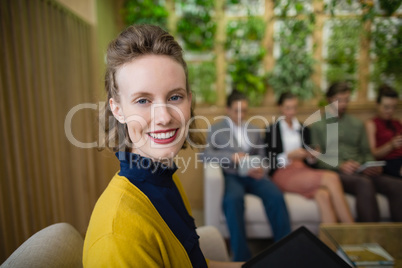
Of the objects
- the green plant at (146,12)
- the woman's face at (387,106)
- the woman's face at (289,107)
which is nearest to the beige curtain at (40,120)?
the green plant at (146,12)

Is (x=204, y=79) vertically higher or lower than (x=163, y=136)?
higher

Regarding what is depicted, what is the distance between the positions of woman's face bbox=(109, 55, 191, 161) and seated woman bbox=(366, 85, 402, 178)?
2452mm

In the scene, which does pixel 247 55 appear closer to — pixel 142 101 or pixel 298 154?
pixel 298 154

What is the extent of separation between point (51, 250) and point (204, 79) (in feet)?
8.14

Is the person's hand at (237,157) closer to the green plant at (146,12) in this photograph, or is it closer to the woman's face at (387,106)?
the woman's face at (387,106)

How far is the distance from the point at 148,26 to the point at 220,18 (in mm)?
2389

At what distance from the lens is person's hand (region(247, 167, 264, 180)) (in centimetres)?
212

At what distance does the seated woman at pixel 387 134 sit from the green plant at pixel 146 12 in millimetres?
2504

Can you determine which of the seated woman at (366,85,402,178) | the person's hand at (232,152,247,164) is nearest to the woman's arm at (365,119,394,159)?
the seated woman at (366,85,402,178)

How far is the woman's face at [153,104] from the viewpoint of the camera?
0.64 meters

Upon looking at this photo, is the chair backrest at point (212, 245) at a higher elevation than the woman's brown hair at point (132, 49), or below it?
below

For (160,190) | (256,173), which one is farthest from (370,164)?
(160,190)

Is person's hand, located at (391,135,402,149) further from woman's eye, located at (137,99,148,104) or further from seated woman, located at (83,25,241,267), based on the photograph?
woman's eye, located at (137,99,148,104)

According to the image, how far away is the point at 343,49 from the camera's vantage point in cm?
279
